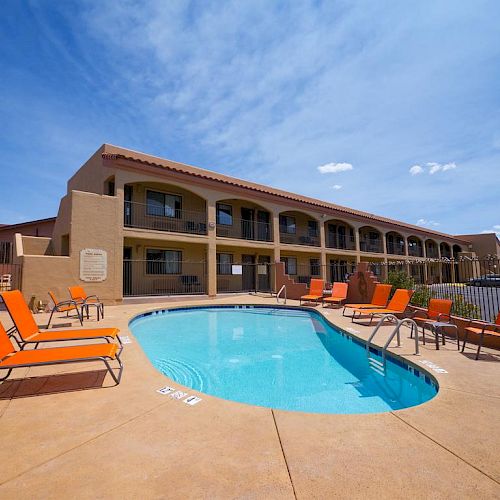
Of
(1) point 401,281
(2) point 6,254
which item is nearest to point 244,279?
(1) point 401,281

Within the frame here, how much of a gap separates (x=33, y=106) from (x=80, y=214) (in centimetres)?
447

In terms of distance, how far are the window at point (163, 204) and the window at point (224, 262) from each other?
399 cm

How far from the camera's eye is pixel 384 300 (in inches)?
410

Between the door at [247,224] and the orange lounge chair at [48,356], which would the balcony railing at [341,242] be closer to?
the door at [247,224]

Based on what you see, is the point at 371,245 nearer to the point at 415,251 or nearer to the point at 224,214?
the point at 415,251

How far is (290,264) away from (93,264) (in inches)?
579

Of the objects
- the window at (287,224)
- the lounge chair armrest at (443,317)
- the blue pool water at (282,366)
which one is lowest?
the blue pool water at (282,366)

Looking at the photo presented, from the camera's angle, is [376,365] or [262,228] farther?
[262,228]

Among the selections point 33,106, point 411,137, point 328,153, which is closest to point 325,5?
point 411,137

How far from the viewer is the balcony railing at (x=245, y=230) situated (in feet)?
67.2

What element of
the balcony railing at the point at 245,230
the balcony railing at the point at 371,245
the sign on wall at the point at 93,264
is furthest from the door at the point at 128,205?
the balcony railing at the point at 371,245

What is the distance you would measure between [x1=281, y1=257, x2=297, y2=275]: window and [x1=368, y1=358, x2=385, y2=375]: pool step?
691 inches

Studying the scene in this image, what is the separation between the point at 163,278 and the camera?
17656mm

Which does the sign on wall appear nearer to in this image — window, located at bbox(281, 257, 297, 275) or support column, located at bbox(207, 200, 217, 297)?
support column, located at bbox(207, 200, 217, 297)
